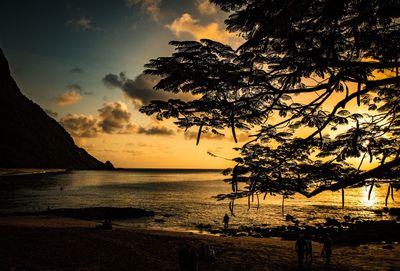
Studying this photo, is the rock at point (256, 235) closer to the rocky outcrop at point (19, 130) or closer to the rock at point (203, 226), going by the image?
the rock at point (203, 226)

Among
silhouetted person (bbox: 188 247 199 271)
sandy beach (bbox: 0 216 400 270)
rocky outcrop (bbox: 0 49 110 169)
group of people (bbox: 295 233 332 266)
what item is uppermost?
rocky outcrop (bbox: 0 49 110 169)

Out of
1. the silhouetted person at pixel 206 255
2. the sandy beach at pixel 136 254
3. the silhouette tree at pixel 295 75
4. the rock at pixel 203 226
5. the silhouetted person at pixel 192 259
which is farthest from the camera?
the rock at pixel 203 226

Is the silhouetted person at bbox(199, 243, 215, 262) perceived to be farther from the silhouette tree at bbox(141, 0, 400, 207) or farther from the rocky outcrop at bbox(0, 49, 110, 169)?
the rocky outcrop at bbox(0, 49, 110, 169)

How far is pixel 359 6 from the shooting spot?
4273 mm

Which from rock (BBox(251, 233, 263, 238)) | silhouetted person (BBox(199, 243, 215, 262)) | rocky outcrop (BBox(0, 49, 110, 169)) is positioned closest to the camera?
silhouetted person (BBox(199, 243, 215, 262))

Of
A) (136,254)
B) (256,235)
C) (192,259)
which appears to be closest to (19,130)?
(256,235)

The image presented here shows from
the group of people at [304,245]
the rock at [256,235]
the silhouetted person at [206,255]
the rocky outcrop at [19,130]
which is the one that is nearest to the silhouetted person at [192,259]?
the silhouetted person at [206,255]

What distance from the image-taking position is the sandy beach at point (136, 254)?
13.0 metres

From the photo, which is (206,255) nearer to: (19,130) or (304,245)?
(304,245)

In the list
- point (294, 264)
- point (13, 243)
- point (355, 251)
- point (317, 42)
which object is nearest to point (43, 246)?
point (13, 243)

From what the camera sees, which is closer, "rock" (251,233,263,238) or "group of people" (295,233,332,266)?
"group of people" (295,233,332,266)

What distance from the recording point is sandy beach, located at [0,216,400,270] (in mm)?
13008

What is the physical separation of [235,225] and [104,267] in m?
22.1

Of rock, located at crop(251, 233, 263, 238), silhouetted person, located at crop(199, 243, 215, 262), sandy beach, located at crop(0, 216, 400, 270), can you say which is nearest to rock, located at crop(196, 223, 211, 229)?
rock, located at crop(251, 233, 263, 238)
